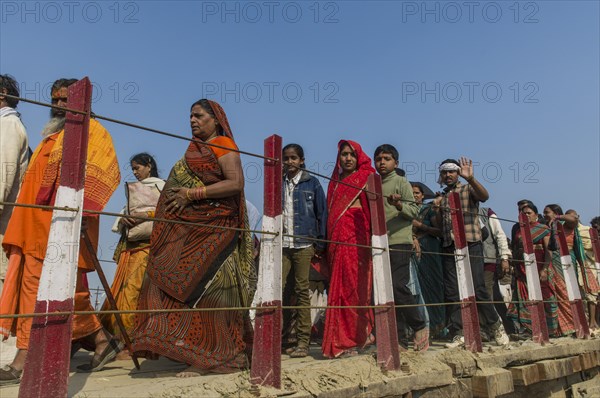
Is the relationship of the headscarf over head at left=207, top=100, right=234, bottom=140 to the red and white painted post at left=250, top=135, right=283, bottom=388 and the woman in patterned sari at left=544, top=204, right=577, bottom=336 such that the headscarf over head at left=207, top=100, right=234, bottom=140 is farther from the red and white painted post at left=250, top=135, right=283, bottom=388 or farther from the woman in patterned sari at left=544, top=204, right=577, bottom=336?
the woman in patterned sari at left=544, top=204, right=577, bottom=336

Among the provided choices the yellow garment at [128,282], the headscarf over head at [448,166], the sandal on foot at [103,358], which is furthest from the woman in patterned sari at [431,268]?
the sandal on foot at [103,358]

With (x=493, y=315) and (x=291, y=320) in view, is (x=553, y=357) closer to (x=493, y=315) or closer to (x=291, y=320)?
(x=493, y=315)

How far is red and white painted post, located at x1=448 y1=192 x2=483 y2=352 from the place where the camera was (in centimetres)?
368

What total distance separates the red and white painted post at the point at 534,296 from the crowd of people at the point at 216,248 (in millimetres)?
345

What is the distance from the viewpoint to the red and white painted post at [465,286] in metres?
3.68

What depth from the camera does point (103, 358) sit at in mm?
2887

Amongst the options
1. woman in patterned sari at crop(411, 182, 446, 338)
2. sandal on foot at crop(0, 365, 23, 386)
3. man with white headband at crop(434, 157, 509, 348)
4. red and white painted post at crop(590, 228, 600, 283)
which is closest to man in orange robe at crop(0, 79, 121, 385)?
sandal on foot at crop(0, 365, 23, 386)

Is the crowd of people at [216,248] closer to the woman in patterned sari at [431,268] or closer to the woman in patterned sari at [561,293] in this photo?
the woman in patterned sari at [431,268]

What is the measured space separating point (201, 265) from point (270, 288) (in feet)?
1.55

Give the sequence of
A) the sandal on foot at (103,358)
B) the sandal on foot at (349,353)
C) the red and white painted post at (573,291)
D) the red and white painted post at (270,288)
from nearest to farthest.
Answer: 1. the red and white painted post at (270,288)
2. the sandal on foot at (103,358)
3. the sandal on foot at (349,353)
4. the red and white painted post at (573,291)

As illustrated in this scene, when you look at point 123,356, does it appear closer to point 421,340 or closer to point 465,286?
point 421,340

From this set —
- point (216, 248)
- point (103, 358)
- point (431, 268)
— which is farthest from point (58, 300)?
point (431, 268)

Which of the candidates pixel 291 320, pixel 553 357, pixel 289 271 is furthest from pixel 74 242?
pixel 553 357

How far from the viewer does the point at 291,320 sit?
409 centimetres
